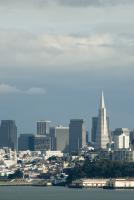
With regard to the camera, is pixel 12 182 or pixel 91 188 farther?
pixel 12 182

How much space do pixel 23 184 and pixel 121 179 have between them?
20952 mm

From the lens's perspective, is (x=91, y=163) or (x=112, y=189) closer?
(x=112, y=189)

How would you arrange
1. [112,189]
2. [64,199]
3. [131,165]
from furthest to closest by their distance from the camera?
[131,165] → [112,189] → [64,199]

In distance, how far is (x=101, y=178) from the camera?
6924 inches

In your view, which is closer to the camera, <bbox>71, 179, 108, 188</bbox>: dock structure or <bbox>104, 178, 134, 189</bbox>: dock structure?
<bbox>104, 178, 134, 189</bbox>: dock structure

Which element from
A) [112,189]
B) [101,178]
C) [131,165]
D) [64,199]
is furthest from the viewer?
[131,165]

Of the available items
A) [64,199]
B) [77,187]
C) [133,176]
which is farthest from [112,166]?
[64,199]

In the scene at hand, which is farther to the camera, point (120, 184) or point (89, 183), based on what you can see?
point (89, 183)

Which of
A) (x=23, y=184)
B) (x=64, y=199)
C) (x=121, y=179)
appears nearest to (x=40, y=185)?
(x=23, y=184)

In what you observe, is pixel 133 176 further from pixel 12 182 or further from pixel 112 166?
pixel 12 182

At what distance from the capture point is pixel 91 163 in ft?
620

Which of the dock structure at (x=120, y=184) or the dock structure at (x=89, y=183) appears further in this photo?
the dock structure at (x=89, y=183)

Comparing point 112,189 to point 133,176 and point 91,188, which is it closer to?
point 91,188

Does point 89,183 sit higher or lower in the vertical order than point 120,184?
higher
